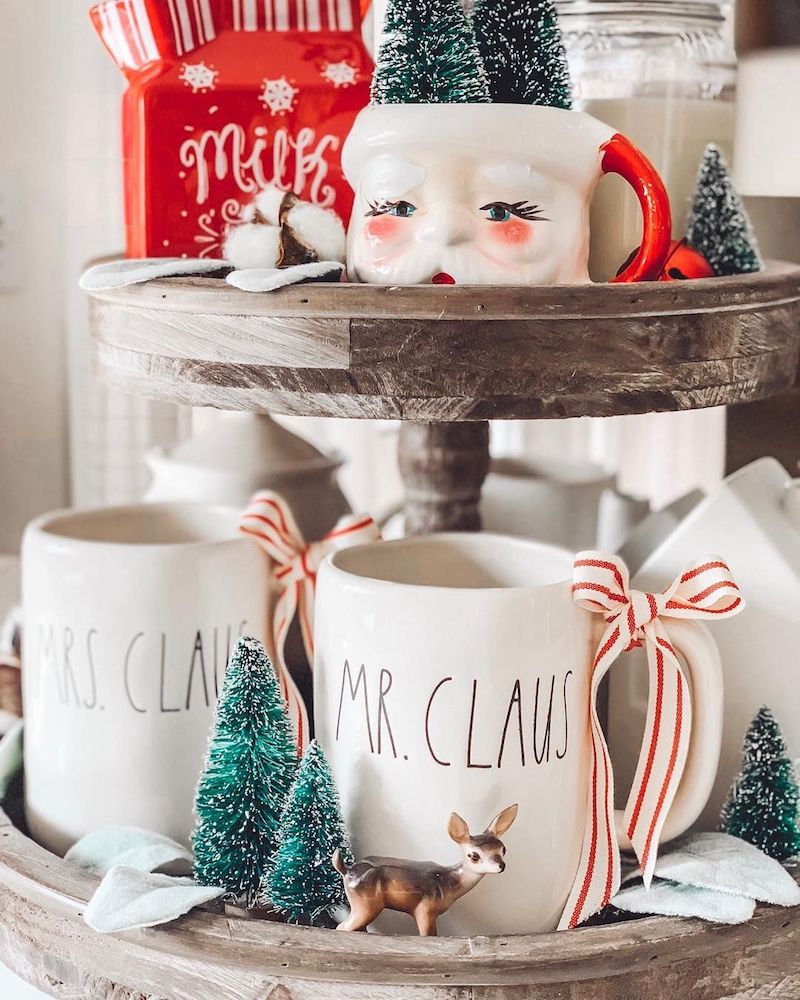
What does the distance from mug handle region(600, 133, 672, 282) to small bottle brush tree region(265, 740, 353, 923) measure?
0.28m

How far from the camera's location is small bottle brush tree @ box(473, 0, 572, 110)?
572 mm

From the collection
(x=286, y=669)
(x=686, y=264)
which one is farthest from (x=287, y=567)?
(x=686, y=264)

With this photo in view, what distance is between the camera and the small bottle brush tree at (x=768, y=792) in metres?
0.64

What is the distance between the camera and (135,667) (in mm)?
669

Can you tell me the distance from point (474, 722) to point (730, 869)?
16 centimetres

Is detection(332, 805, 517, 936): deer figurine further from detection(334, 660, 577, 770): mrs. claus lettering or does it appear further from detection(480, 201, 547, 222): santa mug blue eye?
detection(480, 201, 547, 222): santa mug blue eye

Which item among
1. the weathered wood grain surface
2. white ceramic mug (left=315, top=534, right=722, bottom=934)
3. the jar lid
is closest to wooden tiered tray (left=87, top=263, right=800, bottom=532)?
the weathered wood grain surface

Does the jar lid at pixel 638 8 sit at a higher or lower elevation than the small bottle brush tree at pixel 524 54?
higher

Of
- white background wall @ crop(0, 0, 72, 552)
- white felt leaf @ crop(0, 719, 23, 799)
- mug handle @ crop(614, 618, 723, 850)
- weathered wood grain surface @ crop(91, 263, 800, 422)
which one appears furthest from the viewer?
white background wall @ crop(0, 0, 72, 552)

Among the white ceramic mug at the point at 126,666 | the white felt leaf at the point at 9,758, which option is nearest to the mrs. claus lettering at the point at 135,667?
the white ceramic mug at the point at 126,666

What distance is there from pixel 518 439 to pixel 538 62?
3.72 feet

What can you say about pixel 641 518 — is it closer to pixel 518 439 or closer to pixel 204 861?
pixel 204 861

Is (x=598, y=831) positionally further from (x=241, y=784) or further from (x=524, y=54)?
(x=524, y=54)

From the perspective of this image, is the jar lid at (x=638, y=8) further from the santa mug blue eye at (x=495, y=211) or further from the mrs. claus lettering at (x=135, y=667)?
the mrs. claus lettering at (x=135, y=667)
